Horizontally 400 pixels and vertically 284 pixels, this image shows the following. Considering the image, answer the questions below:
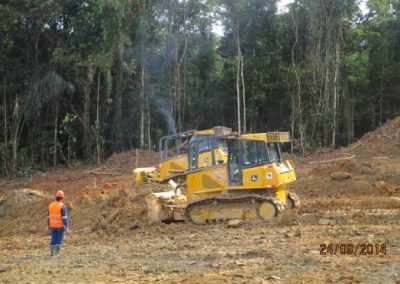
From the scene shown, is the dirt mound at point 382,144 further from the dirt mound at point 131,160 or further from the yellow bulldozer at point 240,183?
the yellow bulldozer at point 240,183

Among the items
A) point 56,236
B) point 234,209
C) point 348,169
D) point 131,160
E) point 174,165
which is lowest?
point 56,236

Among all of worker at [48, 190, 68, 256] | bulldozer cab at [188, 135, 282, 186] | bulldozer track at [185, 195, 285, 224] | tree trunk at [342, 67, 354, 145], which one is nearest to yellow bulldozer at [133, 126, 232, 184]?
bulldozer cab at [188, 135, 282, 186]

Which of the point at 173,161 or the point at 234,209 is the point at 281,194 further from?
the point at 173,161

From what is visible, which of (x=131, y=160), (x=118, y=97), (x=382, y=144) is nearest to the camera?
(x=382, y=144)

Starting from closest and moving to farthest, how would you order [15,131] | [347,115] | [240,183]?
1. [240,183]
2. [15,131]
3. [347,115]

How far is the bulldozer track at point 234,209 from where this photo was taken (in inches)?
501

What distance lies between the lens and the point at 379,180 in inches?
741

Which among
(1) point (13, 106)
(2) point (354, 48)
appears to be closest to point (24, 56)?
(1) point (13, 106)

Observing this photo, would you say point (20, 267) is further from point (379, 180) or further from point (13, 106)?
point (13, 106)

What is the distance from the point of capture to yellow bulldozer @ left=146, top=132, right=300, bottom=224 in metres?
12.8

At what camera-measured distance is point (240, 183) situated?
13.0 meters

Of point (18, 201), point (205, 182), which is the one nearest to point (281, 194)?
point (205, 182)

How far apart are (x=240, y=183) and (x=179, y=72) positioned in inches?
917
